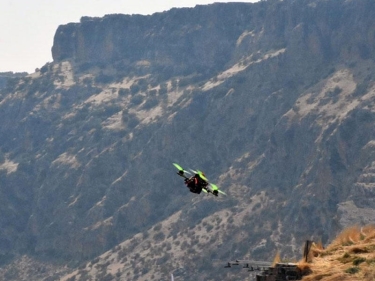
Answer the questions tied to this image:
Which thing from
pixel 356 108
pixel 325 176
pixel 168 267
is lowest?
pixel 168 267

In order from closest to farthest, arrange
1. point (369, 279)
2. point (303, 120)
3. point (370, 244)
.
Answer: point (369, 279), point (370, 244), point (303, 120)

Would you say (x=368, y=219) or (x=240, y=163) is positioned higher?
(x=240, y=163)

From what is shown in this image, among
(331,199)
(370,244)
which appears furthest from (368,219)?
(370,244)

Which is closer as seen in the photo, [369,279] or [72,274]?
[369,279]

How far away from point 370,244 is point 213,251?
137 metres

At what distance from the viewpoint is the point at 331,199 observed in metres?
169

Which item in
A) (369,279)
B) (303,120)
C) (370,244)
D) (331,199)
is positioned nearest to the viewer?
(369,279)

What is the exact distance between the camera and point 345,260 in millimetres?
32938

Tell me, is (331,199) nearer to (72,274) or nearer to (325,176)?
(325,176)

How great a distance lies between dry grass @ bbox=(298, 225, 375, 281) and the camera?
103 feet

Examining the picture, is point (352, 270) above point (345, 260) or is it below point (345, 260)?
below

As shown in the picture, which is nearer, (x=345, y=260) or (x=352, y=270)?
(x=352, y=270)

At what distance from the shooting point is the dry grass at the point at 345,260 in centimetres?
3141

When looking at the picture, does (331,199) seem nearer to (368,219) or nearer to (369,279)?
(368,219)
